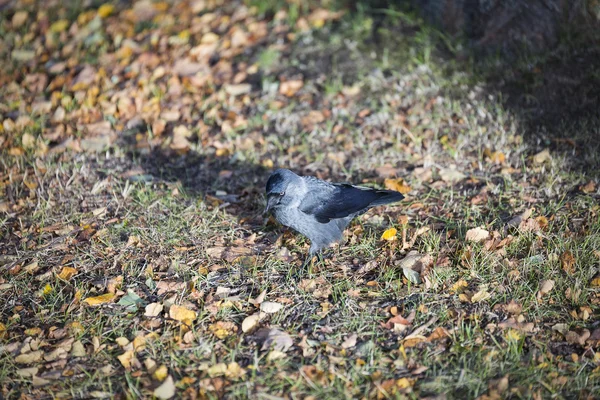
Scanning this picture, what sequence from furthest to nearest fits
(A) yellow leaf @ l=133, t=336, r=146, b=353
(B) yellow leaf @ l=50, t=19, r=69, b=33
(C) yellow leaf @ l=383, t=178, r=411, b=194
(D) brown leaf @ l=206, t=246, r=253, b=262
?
(B) yellow leaf @ l=50, t=19, r=69, b=33, (C) yellow leaf @ l=383, t=178, r=411, b=194, (D) brown leaf @ l=206, t=246, r=253, b=262, (A) yellow leaf @ l=133, t=336, r=146, b=353

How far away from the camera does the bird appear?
4484 millimetres

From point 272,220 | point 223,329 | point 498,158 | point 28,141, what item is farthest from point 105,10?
point 223,329

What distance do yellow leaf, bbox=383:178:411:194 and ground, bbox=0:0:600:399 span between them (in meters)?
0.03

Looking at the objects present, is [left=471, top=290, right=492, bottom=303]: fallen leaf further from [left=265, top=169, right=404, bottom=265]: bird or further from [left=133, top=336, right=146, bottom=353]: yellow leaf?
[left=133, top=336, right=146, bottom=353]: yellow leaf

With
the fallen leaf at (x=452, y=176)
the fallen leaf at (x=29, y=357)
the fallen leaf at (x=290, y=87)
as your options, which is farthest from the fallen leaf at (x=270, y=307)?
the fallen leaf at (x=290, y=87)

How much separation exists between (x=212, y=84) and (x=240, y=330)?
374cm

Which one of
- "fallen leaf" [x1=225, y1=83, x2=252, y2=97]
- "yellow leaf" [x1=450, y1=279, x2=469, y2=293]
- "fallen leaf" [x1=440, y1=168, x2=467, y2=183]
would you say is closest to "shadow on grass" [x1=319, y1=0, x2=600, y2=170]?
"fallen leaf" [x1=440, y1=168, x2=467, y2=183]

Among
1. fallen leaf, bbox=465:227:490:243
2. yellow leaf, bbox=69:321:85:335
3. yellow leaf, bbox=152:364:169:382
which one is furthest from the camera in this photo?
fallen leaf, bbox=465:227:490:243

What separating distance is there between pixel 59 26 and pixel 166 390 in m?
6.09

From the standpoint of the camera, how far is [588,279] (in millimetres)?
4031

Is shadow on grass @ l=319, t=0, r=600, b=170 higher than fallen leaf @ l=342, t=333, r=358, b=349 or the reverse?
higher

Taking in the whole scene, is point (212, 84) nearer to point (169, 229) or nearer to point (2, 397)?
point (169, 229)

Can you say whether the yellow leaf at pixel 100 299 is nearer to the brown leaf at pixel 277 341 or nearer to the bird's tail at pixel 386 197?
the brown leaf at pixel 277 341

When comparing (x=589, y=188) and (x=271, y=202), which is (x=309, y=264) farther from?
(x=589, y=188)
